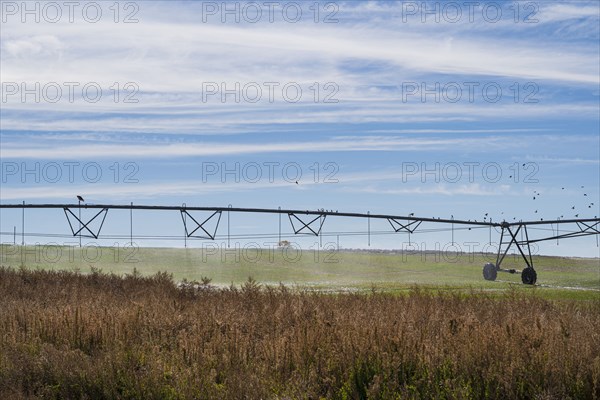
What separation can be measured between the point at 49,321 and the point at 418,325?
20.8 feet

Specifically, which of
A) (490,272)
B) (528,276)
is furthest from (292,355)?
(528,276)

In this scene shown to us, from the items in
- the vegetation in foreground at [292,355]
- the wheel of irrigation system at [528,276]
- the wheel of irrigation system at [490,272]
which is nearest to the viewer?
the vegetation in foreground at [292,355]

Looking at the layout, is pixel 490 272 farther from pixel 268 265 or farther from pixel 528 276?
pixel 268 265

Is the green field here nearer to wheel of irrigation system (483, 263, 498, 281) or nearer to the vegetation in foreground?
wheel of irrigation system (483, 263, 498, 281)

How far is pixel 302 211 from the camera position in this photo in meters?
34.8

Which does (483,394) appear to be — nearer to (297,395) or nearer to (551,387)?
(551,387)

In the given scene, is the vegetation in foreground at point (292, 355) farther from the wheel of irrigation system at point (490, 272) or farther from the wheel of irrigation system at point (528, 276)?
the wheel of irrigation system at point (528, 276)

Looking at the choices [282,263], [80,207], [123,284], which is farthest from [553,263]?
[123,284]

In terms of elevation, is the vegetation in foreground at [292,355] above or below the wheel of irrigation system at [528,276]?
above

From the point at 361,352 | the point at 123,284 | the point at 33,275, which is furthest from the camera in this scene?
the point at 33,275

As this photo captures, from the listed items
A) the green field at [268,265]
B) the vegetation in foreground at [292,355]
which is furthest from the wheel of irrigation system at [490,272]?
the vegetation in foreground at [292,355]

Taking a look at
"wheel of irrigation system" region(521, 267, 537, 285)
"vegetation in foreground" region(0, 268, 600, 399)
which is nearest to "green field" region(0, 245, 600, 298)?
"wheel of irrigation system" region(521, 267, 537, 285)

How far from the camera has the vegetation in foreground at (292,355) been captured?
916 cm

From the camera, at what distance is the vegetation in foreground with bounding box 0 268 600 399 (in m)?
9.16
